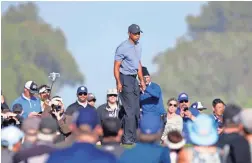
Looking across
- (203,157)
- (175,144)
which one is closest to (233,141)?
Result: (203,157)

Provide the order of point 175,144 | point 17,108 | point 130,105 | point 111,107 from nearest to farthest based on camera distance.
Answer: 1. point 175,144
2. point 130,105
3. point 111,107
4. point 17,108

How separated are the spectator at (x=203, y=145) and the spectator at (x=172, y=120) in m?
6.00

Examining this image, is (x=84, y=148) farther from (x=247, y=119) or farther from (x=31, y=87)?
(x=31, y=87)

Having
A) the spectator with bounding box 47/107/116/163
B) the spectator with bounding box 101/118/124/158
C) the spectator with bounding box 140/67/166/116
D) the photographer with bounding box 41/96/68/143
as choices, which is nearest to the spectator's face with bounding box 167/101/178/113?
the spectator with bounding box 140/67/166/116

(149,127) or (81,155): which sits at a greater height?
(149,127)

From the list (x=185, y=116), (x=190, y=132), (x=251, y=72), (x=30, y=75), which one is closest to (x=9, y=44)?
(x=30, y=75)

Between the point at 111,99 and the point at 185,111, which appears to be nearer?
the point at 111,99

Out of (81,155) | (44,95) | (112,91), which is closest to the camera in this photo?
(81,155)

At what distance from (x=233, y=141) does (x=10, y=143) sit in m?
2.87

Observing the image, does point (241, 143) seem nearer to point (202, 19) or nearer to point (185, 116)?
point (185, 116)

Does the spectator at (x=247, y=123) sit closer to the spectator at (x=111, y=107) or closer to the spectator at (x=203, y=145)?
the spectator at (x=203, y=145)

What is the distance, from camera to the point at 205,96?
1719 inches

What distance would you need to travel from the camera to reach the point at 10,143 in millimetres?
13195

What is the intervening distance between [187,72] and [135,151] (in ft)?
127
